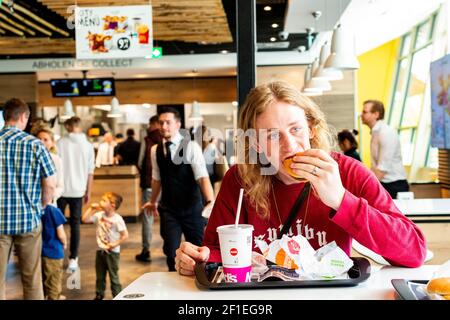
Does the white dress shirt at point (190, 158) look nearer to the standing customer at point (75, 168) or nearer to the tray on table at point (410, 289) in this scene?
the standing customer at point (75, 168)

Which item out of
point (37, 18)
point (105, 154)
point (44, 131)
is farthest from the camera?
point (105, 154)

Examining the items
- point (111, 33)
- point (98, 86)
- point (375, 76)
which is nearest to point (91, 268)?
point (111, 33)

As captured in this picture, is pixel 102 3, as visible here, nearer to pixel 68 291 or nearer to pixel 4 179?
pixel 4 179

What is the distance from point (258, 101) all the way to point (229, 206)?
322mm

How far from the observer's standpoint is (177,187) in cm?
397

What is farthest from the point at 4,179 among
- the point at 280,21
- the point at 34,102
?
the point at 34,102

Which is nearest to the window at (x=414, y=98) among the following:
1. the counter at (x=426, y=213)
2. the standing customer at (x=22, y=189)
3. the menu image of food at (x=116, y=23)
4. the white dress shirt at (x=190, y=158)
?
the white dress shirt at (x=190, y=158)

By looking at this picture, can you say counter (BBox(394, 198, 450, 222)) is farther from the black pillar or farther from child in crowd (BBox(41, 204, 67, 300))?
child in crowd (BBox(41, 204, 67, 300))

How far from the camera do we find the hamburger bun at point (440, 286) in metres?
1.00

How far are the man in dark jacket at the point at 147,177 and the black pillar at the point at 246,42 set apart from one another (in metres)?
3.10

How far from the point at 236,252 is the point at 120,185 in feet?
24.7

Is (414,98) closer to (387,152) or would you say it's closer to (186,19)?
(186,19)

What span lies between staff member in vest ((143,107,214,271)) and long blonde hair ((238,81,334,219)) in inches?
89.2

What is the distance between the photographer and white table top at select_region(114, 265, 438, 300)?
3.62 feet
